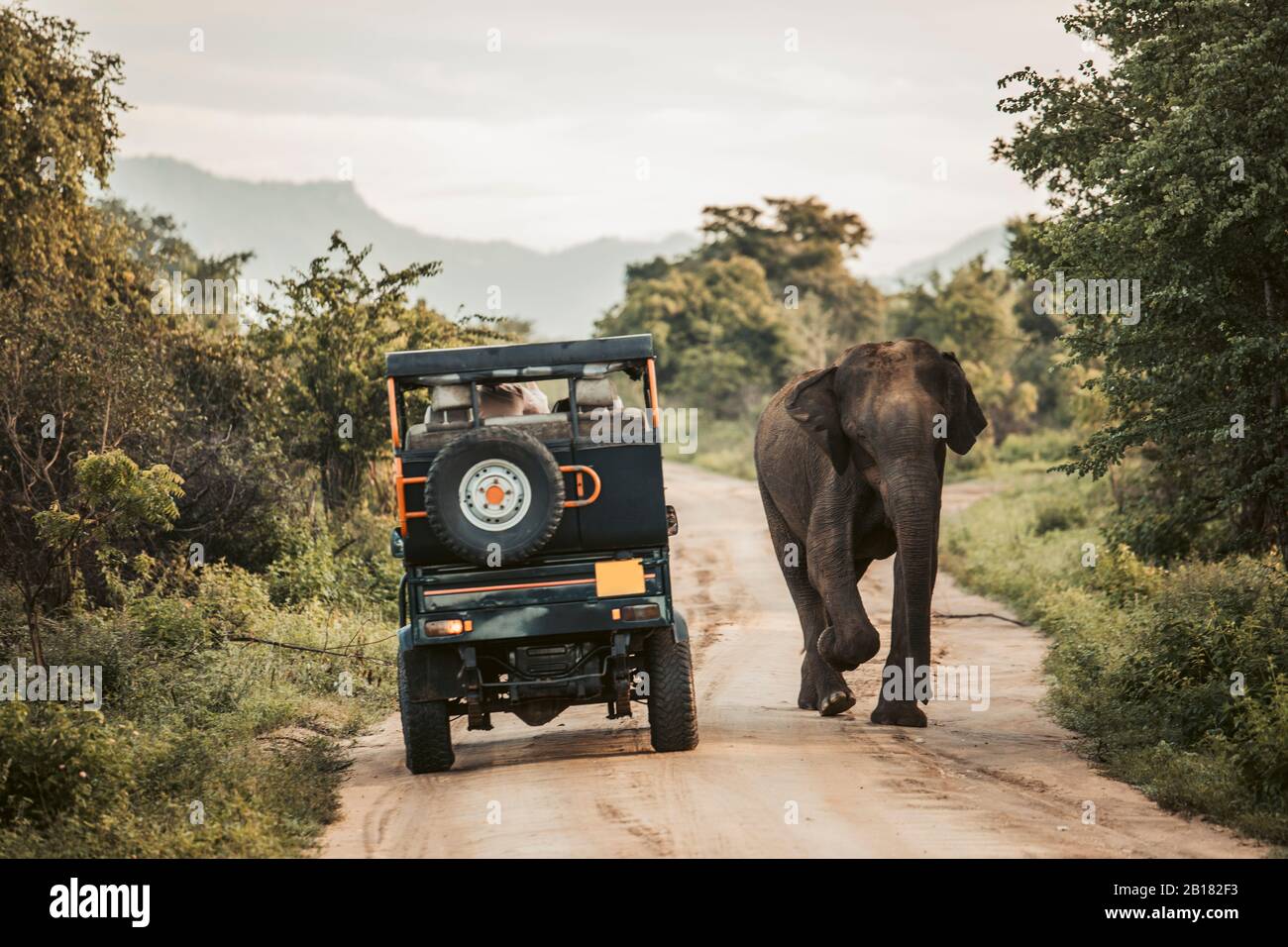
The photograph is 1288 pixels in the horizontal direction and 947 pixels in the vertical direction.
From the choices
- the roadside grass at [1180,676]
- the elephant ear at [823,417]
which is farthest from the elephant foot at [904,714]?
the elephant ear at [823,417]

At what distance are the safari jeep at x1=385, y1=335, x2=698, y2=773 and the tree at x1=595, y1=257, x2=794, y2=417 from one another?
1965 inches

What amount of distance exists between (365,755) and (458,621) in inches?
95.4

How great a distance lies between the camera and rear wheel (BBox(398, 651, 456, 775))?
1239 centimetres

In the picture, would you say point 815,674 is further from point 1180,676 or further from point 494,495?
point 494,495

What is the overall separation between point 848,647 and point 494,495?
12.8ft

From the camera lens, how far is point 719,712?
49.9 ft

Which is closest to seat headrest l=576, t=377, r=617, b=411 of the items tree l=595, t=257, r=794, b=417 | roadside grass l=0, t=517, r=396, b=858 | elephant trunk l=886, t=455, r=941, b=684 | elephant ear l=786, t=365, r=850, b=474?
elephant ear l=786, t=365, r=850, b=474

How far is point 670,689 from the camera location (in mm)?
12508

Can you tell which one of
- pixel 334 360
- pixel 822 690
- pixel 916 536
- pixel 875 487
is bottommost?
pixel 822 690

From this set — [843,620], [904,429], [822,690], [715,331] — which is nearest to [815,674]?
[822,690]

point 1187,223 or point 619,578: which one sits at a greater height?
point 1187,223

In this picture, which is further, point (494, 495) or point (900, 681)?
point (900, 681)

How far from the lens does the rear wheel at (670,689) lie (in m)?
12.5

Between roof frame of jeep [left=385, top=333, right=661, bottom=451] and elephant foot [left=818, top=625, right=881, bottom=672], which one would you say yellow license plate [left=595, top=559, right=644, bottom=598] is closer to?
roof frame of jeep [left=385, top=333, right=661, bottom=451]
